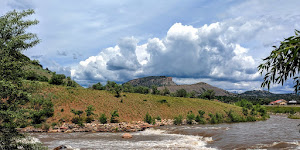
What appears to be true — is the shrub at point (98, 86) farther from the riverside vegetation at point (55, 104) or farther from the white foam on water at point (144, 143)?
the white foam on water at point (144, 143)

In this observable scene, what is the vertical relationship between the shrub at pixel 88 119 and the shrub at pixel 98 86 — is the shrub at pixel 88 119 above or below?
below

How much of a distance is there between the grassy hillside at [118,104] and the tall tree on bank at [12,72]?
41893 millimetres

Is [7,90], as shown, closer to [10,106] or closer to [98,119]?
[10,106]

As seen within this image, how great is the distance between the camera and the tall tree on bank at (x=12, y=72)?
36.4 ft

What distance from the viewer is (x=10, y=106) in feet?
37.5

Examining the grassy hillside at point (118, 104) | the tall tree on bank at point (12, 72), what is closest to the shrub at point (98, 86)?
the grassy hillside at point (118, 104)

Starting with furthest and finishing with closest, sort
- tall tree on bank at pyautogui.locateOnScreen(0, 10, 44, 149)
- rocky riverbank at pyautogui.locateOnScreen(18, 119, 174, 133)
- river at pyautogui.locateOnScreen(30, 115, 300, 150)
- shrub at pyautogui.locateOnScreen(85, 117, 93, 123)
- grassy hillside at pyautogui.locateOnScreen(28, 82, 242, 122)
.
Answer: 1. grassy hillside at pyautogui.locateOnScreen(28, 82, 242, 122)
2. shrub at pyautogui.locateOnScreen(85, 117, 93, 123)
3. rocky riverbank at pyautogui.locateOnScreen(18, 119, 174, 133)
4. river at pyautogui.locateOnScreen(30, 115, 300, 150)
5. tall tree on bank at pyautogui.locateOnScreen(0, 10, 44, 149)

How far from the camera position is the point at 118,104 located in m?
69.6

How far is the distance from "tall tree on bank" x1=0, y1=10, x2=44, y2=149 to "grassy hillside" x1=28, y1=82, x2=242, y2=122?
137 ft

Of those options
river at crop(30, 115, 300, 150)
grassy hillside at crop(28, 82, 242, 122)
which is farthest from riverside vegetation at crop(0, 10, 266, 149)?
river at crop(30, 115, 300, 150)

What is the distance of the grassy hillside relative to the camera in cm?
6040

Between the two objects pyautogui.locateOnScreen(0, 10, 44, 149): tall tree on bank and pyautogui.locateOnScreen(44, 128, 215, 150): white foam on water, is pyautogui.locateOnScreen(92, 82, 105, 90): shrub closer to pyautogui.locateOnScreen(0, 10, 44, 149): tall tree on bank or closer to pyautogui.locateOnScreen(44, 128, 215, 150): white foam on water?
pyautogui.locateOnScreen(44, 128, 215, 150): white foam on water

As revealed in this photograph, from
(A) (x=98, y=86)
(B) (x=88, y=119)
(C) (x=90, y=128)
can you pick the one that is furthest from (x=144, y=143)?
(A) (x=98, y=86)

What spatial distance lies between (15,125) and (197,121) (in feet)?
182
